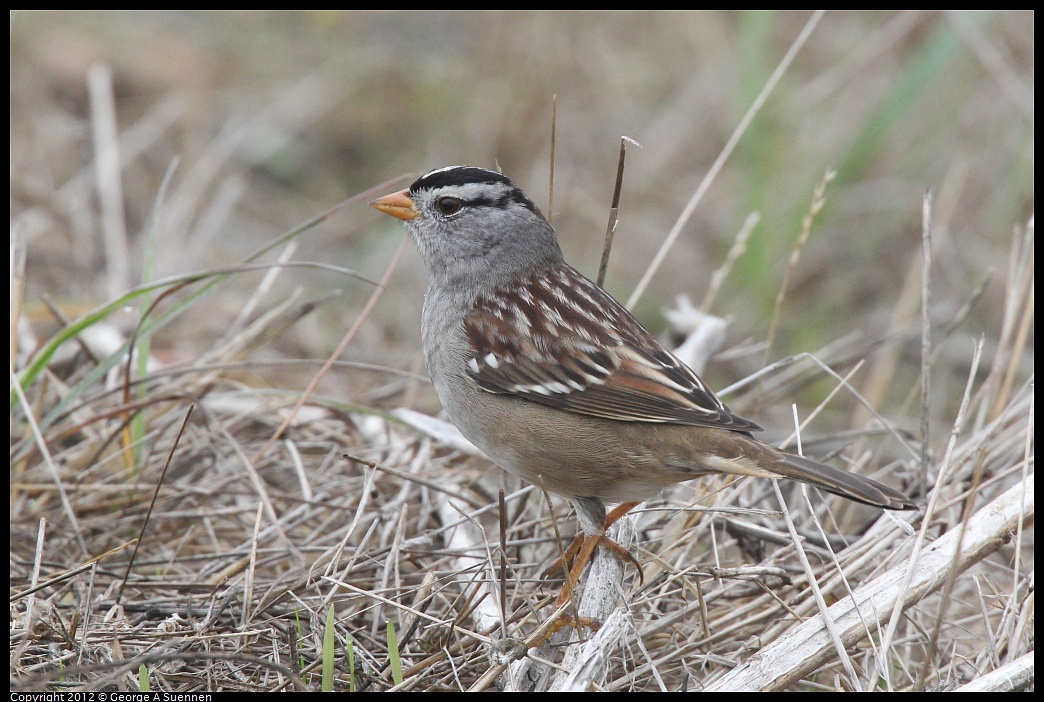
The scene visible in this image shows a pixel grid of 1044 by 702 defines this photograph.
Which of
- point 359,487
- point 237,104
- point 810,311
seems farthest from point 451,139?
point 359,487

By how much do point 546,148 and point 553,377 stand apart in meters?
4.11

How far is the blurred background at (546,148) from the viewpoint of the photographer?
5.54m

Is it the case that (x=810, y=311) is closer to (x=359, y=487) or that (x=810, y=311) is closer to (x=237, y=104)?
(x=359, y=487)

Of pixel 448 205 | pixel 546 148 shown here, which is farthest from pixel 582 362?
pixel 546 148

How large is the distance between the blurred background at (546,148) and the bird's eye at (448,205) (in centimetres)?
143

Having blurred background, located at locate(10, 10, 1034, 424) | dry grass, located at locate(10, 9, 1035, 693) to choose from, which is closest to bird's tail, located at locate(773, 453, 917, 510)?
dry grass, located at locate(10, 9, 1035, 693)

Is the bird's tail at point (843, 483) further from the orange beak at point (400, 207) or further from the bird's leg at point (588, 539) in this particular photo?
the orange beak at point (400, 207)

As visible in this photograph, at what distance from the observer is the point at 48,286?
17.5 feet

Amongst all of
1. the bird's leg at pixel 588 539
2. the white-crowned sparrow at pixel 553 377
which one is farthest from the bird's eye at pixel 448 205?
the bird's leg at pixel 588 539

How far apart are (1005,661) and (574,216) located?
14.9ft

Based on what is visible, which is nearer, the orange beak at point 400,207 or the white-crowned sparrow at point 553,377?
the white-crowned sparrow at point 553,377

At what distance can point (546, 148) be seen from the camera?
694 centimetres

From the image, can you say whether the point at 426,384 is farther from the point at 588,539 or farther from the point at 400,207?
the point at 588,539

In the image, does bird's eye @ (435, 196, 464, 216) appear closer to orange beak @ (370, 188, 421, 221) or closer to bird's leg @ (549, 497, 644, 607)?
orange beak @ (370, 188, 421, 221)
